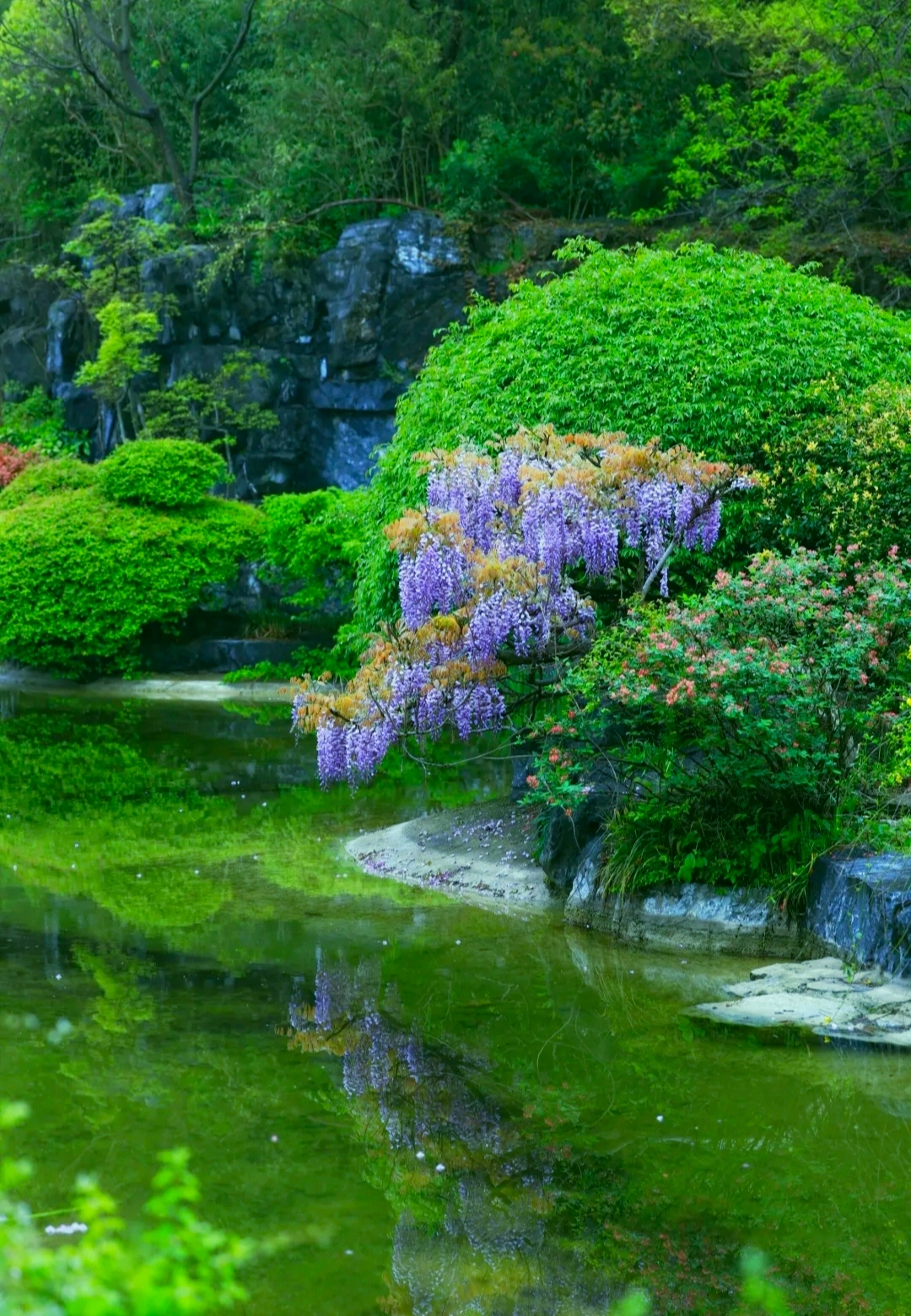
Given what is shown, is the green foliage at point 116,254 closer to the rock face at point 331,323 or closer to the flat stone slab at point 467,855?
the rock face at point 331,323

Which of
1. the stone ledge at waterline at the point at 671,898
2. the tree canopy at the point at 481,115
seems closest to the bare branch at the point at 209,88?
the tree canopy at the point at 481,115

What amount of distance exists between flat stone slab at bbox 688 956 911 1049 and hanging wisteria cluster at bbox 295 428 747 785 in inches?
105

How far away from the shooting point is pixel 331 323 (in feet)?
82.4

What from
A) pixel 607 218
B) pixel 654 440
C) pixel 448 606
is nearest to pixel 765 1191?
pixel 448 606

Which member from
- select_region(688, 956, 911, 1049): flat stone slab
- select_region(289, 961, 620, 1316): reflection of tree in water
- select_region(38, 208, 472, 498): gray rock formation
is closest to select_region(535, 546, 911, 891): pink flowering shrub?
select_region(688, 956, 911, 1049): flat stone slab

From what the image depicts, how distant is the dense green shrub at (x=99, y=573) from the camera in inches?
806

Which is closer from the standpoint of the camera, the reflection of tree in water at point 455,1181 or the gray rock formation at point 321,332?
the reflection of tree in water at point 455,1181

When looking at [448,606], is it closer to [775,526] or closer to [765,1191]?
[775,526]

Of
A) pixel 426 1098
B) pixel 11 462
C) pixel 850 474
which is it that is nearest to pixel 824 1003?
pixel 426 1098

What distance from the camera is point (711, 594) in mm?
8812

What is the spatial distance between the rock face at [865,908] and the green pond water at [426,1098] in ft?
1.76

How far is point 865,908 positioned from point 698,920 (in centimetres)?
111

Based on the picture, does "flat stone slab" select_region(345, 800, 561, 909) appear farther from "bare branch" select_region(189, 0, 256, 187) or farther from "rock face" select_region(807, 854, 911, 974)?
"bare branch" select_region(189, 0, 256, 187)

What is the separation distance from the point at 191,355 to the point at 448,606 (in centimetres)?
1813
